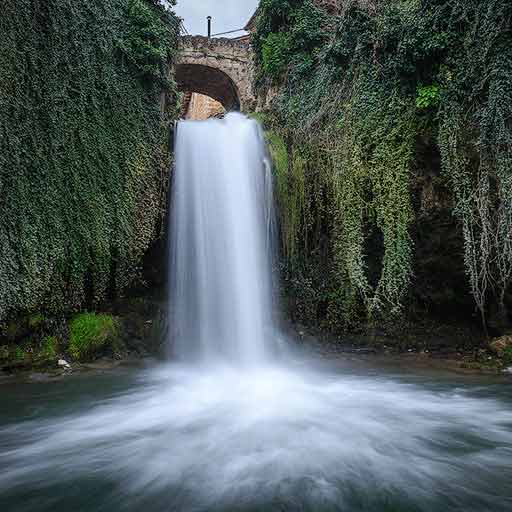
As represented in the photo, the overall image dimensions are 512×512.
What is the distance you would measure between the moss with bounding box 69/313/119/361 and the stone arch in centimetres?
1239

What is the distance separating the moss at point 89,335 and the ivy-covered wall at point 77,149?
27 centimetres

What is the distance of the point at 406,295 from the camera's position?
274 inches

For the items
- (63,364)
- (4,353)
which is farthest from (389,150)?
(4,353)

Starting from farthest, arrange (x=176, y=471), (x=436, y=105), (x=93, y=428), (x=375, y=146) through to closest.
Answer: (x=375, y=146)
(x=436, y=105)
(x=93, y=428)
(x=176, y=471)

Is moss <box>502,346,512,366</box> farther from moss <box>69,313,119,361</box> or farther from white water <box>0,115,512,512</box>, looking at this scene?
moss <box>69,313,119,361</box>

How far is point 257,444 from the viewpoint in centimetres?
318

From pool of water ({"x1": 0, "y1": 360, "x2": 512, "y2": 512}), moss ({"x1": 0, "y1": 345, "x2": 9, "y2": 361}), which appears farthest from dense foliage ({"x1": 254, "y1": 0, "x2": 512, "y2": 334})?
moss ({"x1": 0, "y1": 345, "x2": 9, "y2": 361})

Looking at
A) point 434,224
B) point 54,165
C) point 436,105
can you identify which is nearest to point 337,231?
point 434,224

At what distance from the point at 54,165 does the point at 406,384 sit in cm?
569

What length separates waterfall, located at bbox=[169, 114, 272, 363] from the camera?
679cm

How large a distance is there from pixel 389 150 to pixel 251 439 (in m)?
5.11

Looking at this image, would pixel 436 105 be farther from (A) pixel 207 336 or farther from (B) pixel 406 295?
(A) pixel 207 336

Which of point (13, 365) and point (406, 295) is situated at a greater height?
point (406, 295)

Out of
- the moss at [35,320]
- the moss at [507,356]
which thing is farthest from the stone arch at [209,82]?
the moss at [507,356]
